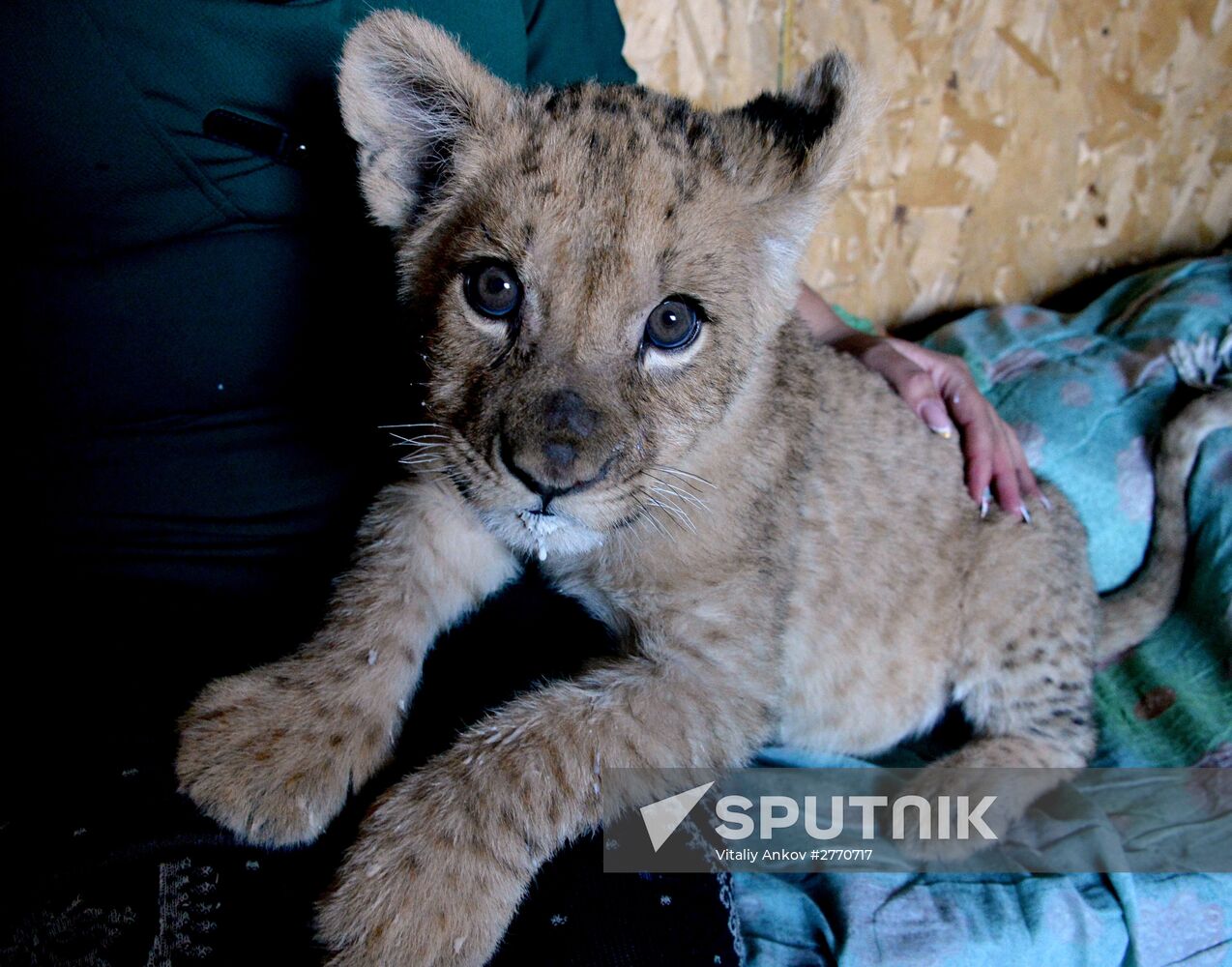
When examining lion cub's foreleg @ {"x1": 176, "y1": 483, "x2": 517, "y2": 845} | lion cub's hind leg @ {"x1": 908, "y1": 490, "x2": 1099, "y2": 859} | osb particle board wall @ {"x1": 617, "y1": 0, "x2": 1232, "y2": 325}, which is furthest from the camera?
osb particle board wall @ {"x1": 617, "y1": 0, "x2": 1232, "y2": 325}

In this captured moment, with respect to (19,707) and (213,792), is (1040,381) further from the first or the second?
(19,707)

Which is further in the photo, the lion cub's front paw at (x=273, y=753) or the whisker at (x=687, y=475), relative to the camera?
the whisker at (x=687, y=475)

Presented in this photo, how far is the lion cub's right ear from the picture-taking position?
144cm

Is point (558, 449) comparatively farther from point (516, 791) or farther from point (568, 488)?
point (516, 791)

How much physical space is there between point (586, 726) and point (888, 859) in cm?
85

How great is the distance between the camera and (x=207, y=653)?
62.2 inches

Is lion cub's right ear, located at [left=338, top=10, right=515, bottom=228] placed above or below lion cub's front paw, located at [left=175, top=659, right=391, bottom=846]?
above

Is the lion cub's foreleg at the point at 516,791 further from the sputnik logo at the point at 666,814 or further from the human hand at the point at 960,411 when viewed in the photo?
the human hand at the point at 960,411

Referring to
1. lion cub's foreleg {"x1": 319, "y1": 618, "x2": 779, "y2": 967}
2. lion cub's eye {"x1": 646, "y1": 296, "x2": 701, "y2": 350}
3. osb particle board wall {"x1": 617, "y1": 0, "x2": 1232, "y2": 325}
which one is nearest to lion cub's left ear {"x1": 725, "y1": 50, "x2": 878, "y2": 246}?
lion cub's eye {"x1": 646, "y1": 296, "x2": 701, "y2": 350}

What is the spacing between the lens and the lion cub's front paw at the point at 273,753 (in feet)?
4.29

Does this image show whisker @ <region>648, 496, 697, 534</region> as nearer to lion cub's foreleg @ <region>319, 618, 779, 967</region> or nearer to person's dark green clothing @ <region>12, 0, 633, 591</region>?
lion cub's foreleg @ <region>319, 618, 779, 967</region>

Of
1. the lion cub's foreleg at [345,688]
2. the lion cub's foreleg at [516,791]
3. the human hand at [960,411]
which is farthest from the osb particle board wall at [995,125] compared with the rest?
the lion cub's foreleg at [516,791]

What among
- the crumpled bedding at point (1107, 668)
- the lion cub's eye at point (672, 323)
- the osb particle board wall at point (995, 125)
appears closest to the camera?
the lion cub's eye at point (672, 323)

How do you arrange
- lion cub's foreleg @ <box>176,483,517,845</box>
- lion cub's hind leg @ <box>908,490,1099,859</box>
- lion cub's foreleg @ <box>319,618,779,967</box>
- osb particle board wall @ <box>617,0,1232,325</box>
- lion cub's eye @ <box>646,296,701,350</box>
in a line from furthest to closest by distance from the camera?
osb particle board wall @ <box>617,0,1232,325</box> → lion cub's hind leg @ <box>908,490,1099,859</box> → lion cub's eye @ <box>646,296,701,350</box> → lion cub's foreleg @ <box>176,483,517,845</box> → lion cub's foreleg @ <box>319,618,779,967</box>
